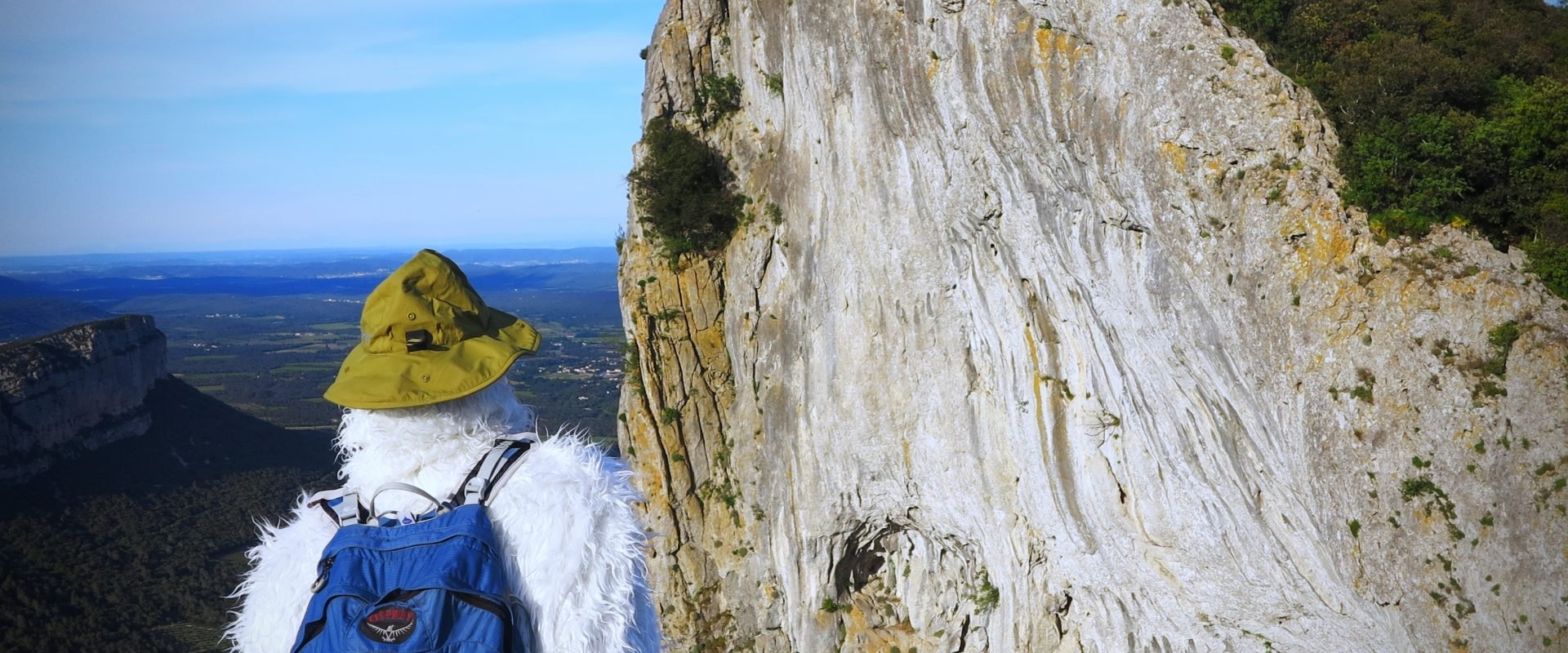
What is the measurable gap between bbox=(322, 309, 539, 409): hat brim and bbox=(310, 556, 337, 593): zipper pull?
548mm

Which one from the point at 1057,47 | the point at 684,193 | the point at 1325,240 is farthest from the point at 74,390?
the point at 1325,240

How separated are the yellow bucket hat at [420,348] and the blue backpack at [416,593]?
0.37 m

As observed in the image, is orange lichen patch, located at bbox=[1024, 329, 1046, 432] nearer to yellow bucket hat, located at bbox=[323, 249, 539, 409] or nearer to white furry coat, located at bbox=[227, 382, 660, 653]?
white furry coat, located at bbox=[227, 382, 660, 653]

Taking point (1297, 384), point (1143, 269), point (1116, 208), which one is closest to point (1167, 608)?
point (1297, 384)

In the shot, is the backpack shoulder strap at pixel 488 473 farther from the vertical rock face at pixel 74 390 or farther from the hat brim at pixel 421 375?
the vertical rock face at pixel 74 390

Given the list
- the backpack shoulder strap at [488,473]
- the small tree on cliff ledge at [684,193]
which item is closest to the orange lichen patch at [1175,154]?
the small tree on cliff ledge at [684,193]

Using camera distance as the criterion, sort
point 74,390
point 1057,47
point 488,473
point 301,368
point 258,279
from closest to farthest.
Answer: point 488,473
point 1057,47
point 74,390
point 301,368
point 258,279

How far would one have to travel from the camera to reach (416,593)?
3104 mm

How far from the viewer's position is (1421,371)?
11.9 m

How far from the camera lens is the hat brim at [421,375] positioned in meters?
3.40

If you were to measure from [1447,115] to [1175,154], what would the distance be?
373 centimetres

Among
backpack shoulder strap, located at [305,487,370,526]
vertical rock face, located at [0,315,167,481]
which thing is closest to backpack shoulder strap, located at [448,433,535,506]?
backpack shoulder strap, located at [305,487,370,526]

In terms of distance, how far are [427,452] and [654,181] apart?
21017 millimetres

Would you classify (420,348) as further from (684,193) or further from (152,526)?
(152,526)
